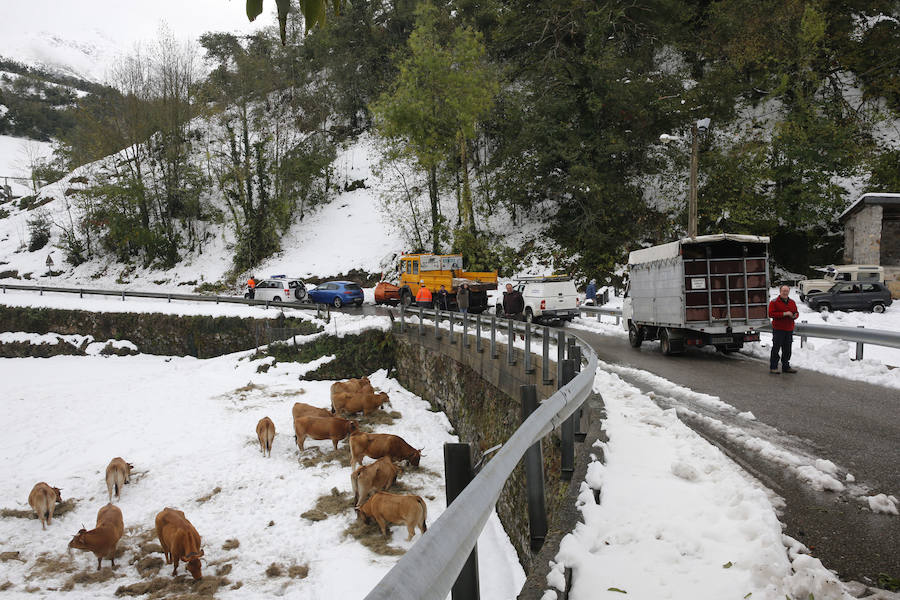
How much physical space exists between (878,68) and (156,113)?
55.5 metres

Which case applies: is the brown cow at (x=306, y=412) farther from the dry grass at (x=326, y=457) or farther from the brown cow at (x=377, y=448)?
the brown cow at (x=377, y=448)

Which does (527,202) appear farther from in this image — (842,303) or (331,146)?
(331,146)

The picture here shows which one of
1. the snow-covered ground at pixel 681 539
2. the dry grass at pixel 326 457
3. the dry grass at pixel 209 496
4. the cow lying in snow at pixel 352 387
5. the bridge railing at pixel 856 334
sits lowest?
the dry grass at pixel 209 496

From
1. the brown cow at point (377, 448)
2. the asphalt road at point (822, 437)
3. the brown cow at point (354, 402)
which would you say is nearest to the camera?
the asphalt road at point (822, 437)

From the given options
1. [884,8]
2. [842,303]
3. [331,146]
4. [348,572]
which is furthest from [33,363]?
[884,8]

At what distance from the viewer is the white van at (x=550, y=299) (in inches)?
765

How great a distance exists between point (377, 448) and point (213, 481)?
359 cm

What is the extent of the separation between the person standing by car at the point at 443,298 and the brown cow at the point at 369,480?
1505 centimetres

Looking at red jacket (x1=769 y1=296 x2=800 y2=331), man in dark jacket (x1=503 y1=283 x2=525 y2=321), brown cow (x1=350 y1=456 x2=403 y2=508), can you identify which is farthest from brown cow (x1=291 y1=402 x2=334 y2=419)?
red jacket (x1=769 y1=296 x2=800 y2=331)

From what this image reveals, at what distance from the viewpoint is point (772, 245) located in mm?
30000

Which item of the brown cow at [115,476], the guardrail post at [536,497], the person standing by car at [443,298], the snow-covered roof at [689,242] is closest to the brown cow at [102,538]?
the brown cow at [115,476]

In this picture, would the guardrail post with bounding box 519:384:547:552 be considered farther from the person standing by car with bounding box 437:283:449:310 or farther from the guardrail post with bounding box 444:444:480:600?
the person standing by car with bounding box 437:283:449:310

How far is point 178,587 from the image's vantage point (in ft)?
23.4

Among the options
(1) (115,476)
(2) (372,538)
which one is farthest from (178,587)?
(1) (115,476)
